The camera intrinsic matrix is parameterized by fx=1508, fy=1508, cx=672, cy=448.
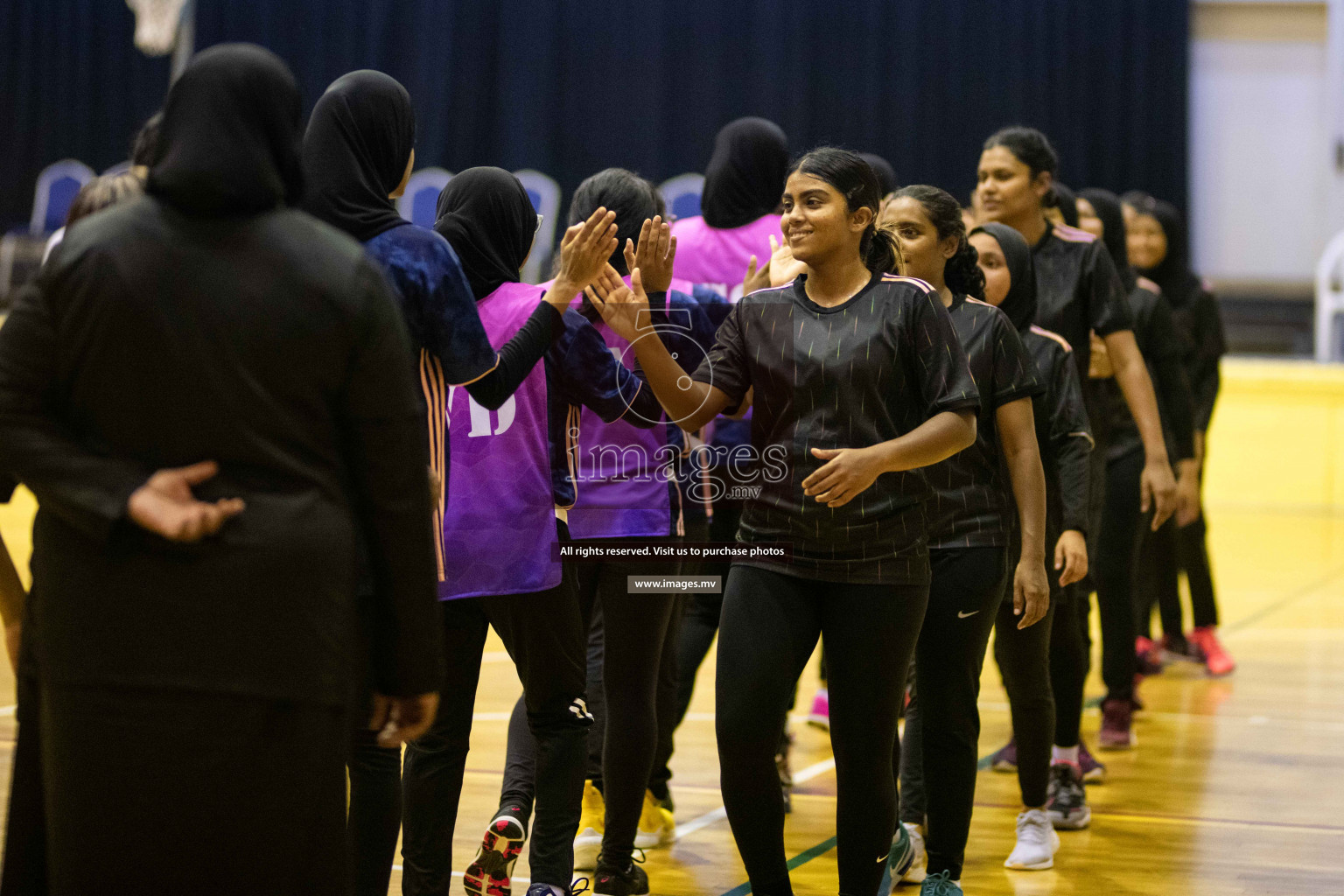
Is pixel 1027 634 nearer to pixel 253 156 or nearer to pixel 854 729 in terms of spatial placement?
pixel 854 729

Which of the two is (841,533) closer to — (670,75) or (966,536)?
(966,536)

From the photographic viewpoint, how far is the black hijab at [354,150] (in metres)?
2.33

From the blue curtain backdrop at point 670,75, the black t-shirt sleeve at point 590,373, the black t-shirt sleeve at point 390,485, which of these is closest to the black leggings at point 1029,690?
the black t-shirt sleeve at point 590,373

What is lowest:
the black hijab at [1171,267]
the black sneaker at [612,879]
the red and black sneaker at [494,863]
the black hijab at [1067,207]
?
the black sneaker at [612,879]

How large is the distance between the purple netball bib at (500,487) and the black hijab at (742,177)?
4.50ft

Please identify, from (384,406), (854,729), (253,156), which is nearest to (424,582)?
(384,406)

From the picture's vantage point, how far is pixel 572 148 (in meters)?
13.9

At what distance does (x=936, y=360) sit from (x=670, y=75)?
11.6 m

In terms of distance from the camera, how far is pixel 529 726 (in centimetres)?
276

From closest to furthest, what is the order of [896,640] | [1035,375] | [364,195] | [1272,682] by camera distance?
[364,195], [896,640], [1035,375], [1272,682]

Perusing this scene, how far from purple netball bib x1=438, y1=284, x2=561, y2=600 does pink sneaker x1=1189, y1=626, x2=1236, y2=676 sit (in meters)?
3.84

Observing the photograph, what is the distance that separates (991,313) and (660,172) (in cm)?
1102

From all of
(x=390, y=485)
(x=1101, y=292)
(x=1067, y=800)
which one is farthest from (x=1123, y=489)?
(x=390, y=485)

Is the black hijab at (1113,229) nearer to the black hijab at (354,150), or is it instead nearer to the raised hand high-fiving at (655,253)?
the raised hand high-fiving at (655,253)
